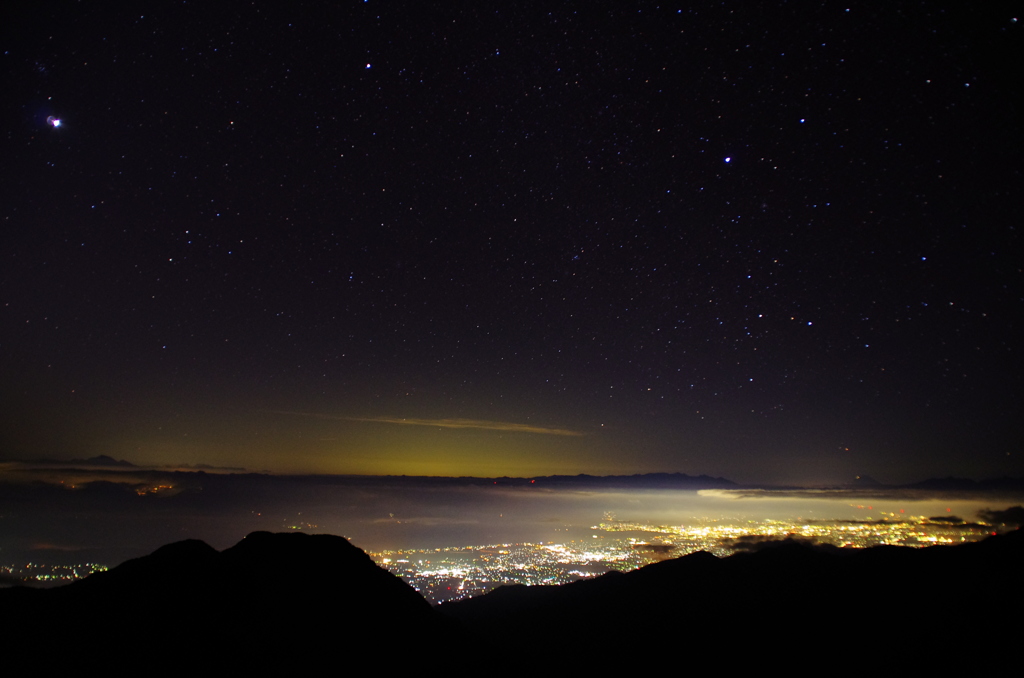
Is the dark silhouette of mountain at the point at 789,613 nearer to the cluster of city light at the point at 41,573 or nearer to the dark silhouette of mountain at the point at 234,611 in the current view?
the dark silhouette of mountain at the point at 234,611

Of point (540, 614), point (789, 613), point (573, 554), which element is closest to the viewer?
point (789, 613)

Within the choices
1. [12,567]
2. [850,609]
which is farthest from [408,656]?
[12,567]

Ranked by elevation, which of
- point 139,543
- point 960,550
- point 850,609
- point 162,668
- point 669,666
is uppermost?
point 162,668

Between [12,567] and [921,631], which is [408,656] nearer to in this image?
[921,631]

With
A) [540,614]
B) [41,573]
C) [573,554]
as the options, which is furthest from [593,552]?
[41,573]

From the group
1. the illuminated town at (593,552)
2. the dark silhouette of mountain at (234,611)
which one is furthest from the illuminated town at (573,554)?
the dark silhouette of mountain at (234,611)

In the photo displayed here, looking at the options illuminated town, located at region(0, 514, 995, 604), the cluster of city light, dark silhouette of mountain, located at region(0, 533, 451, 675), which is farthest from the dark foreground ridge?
the cluster of city light

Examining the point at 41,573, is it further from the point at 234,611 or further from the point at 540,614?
the point at 234,611
